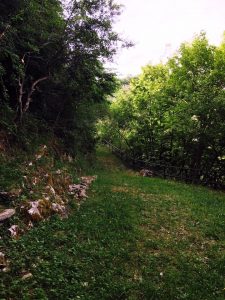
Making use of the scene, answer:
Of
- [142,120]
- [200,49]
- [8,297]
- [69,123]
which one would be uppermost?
[200,49]

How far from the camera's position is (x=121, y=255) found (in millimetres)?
12336

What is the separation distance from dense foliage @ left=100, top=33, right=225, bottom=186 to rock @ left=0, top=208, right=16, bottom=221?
928 inches

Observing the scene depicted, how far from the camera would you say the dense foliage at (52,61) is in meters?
18.9

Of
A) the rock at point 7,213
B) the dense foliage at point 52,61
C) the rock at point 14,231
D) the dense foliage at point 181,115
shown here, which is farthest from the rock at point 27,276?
the dense foliage at point 181,115

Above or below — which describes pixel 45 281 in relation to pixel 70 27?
below

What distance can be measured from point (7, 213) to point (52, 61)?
521 inches

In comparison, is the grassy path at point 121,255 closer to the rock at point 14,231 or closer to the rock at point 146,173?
the rock at point 14,231

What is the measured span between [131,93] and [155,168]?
41.7 ft

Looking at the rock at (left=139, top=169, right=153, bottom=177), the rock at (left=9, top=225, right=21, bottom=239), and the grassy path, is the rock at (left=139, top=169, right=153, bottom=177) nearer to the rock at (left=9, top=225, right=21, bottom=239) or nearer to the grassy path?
the grassy path

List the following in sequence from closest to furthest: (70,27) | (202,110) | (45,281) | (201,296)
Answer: (45,281), (201,296), (70,27), (202,110)

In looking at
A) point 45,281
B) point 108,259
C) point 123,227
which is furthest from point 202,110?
point 45,281

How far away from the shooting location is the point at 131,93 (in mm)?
47688

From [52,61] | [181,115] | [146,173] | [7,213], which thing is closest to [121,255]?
[7,213]

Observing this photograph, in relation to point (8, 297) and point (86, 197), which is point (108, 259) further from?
point (86, 197)
